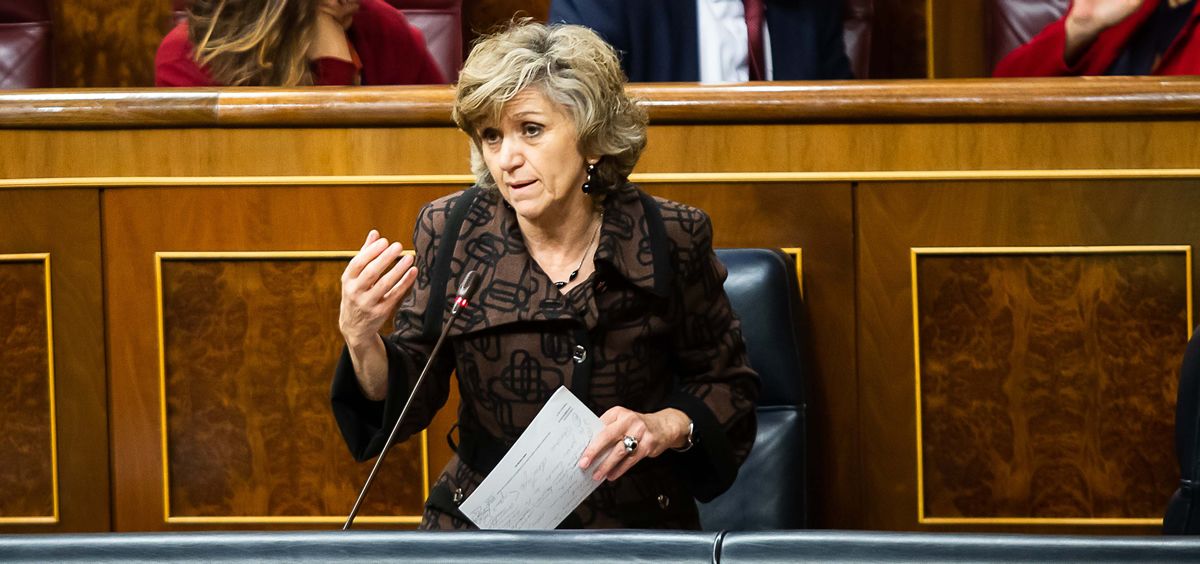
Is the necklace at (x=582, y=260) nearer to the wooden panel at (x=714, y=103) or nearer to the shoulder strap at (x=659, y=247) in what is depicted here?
the shoulder strap at (x=659, y=247)

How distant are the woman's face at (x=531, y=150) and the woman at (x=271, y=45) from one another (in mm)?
1045

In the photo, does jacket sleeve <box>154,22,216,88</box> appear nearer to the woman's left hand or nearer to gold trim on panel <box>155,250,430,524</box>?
gold trim on panel <box>155,250,430,524</box>

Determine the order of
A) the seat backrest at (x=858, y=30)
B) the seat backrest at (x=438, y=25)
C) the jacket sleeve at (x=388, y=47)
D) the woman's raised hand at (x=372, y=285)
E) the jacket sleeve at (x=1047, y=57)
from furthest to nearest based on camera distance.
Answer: the seat backrest at (x=438, y=25) → the seat backrest at (x=858, y=30) → the jacket sleeve at (x=388, y=47) → the jacket sleeve at (x=1047, y=57) → the woman's raised hand at (x=372, y=285)

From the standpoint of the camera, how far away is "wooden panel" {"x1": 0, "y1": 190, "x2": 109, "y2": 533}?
207 centimetres

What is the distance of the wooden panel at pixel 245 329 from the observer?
2055 mm

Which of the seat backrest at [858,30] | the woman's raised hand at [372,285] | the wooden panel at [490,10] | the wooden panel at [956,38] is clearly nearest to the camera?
the woman's raised hand at [372,285]

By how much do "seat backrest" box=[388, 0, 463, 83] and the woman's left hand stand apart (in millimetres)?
1917

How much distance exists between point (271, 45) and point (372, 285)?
1.19 metres

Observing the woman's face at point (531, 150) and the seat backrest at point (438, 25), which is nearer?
the woman's face at point (531, 150)

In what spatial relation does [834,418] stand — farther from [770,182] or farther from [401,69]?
[401,69]

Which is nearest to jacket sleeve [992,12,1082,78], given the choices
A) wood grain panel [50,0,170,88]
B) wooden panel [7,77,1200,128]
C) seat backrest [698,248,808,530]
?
wooden panel [7,77,1200,128]

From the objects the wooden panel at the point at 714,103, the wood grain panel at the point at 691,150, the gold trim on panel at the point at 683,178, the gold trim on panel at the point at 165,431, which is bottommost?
the gold trim on panel at the point at 165,431

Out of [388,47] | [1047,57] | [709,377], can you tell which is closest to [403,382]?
[709,377]

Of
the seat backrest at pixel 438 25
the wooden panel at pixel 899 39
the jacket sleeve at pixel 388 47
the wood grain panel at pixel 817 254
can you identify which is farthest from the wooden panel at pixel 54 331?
the wooden panel at pixel 899 39
